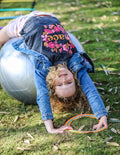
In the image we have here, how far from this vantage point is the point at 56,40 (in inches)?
165

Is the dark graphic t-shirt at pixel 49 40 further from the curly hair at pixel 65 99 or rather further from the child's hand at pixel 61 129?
the child's hand at pixel 61 129

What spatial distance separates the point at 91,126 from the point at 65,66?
101 cm

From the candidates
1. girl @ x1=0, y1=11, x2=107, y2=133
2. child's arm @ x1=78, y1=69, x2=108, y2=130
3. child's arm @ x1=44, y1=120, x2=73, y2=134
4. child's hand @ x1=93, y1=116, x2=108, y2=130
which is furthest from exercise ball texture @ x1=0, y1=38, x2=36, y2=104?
child's hand @ x1=93, y1=116, x2=108, y2=130

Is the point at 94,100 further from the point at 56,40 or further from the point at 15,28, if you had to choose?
the point at 15,28

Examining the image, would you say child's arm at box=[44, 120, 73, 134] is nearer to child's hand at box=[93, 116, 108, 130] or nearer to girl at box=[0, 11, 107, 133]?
girl at box=[0, 11, 107, 133]

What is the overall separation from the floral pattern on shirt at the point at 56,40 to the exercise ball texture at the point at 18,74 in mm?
424

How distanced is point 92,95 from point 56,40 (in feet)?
3.72

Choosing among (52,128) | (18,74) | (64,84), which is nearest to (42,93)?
(64,84)

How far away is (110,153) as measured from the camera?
309cm

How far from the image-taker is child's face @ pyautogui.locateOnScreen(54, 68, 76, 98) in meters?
3.68

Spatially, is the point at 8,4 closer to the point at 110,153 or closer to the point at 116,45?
the point at 116,45

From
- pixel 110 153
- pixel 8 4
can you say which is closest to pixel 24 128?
pixel 110 153

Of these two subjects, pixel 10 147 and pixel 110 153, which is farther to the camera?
pixel 10 147

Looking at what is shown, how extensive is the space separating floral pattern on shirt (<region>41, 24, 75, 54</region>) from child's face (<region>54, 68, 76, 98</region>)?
0.50 meters
